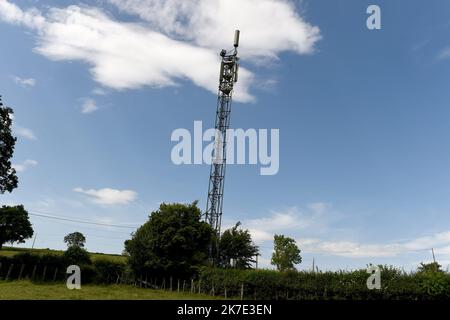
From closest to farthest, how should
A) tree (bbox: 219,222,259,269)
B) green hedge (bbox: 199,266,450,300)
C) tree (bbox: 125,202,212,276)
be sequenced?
1. green hedge (bbox: 199,266,450,300)
2. tree (bbox: 125,202,212,276)
3. tree (bbox: 219,222,259,269)

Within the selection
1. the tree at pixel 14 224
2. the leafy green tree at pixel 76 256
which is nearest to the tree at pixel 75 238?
the tree at pixel 14 224

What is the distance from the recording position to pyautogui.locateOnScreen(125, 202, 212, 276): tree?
4625 cm

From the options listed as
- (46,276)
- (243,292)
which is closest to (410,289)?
(243,292)

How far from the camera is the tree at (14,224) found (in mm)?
74438

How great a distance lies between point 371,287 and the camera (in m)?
35.7

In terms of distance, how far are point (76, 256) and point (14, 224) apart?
31.1 m

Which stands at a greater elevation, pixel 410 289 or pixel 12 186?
pixel 12 186

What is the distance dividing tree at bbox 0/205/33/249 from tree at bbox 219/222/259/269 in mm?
38558

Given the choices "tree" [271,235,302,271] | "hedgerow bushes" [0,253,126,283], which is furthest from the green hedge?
"tree" [271,235,302,271]

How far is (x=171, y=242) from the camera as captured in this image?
4634cm

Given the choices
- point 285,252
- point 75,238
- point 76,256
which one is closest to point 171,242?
point 76,256

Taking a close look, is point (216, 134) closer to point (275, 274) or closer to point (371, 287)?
point (275, 274)

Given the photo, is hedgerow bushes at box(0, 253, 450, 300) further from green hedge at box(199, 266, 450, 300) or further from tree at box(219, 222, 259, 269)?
tree at box(219, 222, 259, 269)
